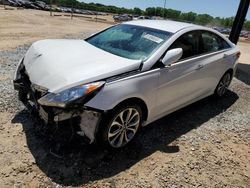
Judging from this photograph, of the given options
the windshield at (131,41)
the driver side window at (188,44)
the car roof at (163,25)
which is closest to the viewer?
the windshield at (131,41)

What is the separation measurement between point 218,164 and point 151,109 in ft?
3.86

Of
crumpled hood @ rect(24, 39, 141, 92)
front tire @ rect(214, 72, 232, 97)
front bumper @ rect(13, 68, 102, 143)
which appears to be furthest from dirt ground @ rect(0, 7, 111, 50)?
front tire @ rect(214, 72, 232, 97)

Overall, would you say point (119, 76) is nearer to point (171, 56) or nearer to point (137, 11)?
point (171, 56)

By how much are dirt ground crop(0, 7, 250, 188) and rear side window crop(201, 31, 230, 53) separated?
1289 millimetres

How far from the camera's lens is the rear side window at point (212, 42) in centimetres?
485

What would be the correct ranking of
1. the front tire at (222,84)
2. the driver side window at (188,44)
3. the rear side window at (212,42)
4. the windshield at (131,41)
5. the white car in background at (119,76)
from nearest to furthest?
the white car in background at (119,76), the windshield at (131,41), the driver side window at (188,44), the rear side window at (212,42), the front tire at (222,84)

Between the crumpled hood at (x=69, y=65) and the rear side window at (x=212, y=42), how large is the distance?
1.85m

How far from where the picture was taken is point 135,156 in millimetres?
3627

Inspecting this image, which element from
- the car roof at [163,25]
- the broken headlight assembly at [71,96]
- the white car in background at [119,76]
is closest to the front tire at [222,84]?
the white car in background at [119,76]

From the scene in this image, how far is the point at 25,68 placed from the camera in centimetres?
376

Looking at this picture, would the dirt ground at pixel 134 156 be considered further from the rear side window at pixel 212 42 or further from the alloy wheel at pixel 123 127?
the rear side window at pixel 212 42

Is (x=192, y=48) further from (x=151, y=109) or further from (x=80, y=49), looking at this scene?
(x=80, y=49)

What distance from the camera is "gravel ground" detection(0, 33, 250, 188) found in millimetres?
3146

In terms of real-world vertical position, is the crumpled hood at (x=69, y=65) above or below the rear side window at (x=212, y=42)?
below
